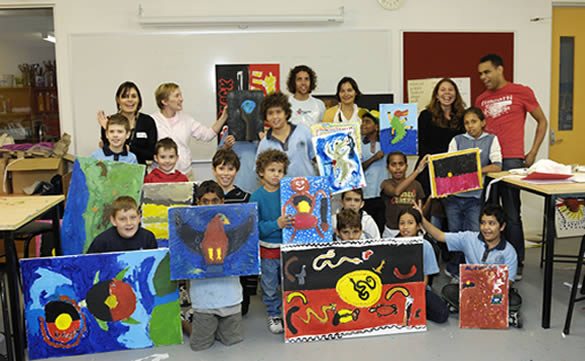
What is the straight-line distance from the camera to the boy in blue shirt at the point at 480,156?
3.73 metres

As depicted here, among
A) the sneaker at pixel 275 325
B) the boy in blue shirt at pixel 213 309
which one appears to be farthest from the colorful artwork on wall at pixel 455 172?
the boy in blue shirt at pixel 213 309

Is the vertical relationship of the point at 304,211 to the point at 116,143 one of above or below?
below

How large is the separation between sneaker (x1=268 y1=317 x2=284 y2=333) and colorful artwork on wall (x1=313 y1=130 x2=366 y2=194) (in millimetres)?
915

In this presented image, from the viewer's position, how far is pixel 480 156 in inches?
148

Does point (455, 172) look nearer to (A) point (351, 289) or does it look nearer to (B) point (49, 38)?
(A) point (351, 289)

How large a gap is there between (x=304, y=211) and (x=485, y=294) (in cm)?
113

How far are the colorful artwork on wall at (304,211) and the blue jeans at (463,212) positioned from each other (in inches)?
48.4

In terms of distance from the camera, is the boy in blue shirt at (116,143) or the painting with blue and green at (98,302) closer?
the painting with blue and green at (98,302)

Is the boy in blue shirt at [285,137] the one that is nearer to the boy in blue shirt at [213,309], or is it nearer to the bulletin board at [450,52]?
the boy in blue shirt at [213,309]

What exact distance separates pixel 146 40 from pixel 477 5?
3180mm

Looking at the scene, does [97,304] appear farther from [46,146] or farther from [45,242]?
[46,146]

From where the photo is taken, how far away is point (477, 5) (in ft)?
16.9

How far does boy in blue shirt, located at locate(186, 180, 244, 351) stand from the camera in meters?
2.86

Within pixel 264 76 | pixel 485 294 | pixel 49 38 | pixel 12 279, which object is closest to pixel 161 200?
pixel 12 279
